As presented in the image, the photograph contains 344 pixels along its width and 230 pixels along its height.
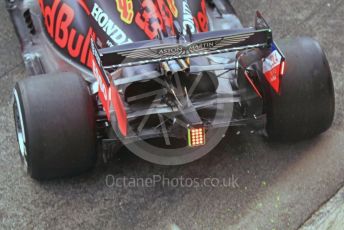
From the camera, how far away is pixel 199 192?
3494mm

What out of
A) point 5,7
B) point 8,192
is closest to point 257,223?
point 8,192

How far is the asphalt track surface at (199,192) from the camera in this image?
11.0 feet

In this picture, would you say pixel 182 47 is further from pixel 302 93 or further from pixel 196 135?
pixel 302 93

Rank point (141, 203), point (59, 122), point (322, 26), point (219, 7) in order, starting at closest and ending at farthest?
point (59, 122)
point (141, 203)
point (219, 7)
point (322, 26)

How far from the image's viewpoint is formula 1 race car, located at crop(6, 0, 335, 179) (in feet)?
10.1

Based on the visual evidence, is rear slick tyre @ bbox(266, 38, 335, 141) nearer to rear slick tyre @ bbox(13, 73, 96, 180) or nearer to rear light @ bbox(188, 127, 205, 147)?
rear light @ bbox(188, 127, 205, 147)

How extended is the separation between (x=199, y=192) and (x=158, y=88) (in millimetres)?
655

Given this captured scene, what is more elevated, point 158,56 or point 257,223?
→ point 158,56

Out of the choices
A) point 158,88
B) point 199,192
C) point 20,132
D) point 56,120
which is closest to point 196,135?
point 158,88

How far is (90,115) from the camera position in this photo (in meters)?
3.24

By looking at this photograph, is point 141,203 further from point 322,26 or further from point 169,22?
point 322,26

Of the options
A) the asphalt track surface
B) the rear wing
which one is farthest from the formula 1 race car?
the asphalt track surface

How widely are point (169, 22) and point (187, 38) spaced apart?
46 centimetres

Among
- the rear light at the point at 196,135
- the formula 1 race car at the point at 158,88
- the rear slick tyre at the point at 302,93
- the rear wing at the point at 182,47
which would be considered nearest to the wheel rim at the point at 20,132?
the formula 1 race car at the point at 158,88
